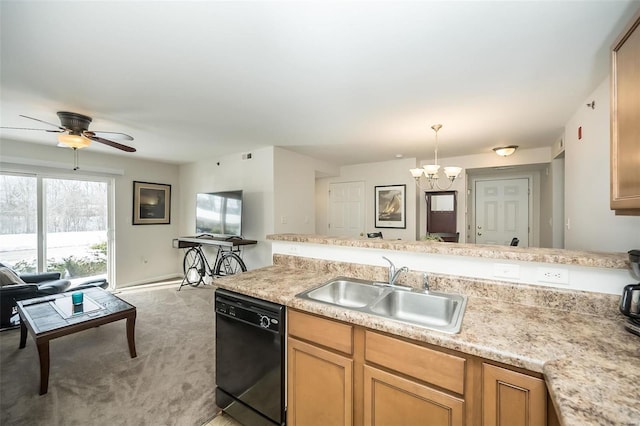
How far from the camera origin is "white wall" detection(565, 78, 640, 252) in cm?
177

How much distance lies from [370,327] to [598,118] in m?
2.50

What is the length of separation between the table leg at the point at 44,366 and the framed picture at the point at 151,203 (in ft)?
11.1

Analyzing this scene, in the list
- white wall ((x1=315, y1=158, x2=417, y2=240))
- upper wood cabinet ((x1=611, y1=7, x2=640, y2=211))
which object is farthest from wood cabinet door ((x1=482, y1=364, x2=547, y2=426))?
white wall ((x1=315, y1=158, x2=417, y2=240))

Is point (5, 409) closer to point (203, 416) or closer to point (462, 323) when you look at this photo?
point (203, 416)

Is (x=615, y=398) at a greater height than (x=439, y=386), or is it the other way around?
(x=615, y=398)

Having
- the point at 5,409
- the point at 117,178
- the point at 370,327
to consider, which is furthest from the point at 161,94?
the point at 117,178

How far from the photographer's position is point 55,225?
409 cm

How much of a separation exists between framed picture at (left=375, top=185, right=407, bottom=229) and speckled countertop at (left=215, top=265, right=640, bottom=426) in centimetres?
362

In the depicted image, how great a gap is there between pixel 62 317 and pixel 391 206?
190 inches

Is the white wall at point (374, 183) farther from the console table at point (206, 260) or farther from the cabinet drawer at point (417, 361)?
the cabinet drawer at point (417, 361)

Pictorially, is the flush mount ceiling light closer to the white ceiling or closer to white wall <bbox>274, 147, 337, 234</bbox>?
the white ceiling

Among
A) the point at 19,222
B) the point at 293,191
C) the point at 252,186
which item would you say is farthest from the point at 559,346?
the point at 19,222

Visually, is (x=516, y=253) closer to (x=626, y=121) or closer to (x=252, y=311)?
(x=626, y=121)

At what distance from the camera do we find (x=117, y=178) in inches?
184
